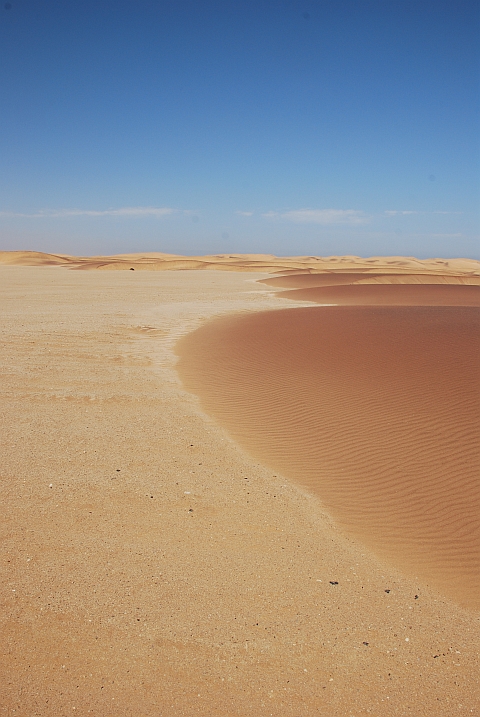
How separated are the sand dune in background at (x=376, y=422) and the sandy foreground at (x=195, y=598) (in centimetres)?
43

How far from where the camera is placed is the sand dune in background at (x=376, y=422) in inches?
218

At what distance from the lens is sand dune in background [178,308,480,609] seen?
218 inches

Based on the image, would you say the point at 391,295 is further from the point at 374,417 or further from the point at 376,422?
the point at 376,422

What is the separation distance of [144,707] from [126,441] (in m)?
4.81

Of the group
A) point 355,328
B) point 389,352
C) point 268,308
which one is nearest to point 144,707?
point 389,352

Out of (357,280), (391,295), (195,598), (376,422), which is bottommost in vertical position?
(195,598)

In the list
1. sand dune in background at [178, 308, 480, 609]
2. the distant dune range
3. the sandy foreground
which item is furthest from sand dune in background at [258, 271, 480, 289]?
the sandy foreground

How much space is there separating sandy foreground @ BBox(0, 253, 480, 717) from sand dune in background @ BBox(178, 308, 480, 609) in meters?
0.43

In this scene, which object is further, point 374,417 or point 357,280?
point 357,280

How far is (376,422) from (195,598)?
16.9 ft

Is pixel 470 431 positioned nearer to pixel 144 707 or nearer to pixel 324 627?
pixel 324 627

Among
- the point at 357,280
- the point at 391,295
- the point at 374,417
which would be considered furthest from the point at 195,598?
the point at 357,280

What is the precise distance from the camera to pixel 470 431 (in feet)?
26.6

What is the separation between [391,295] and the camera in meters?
34.8
